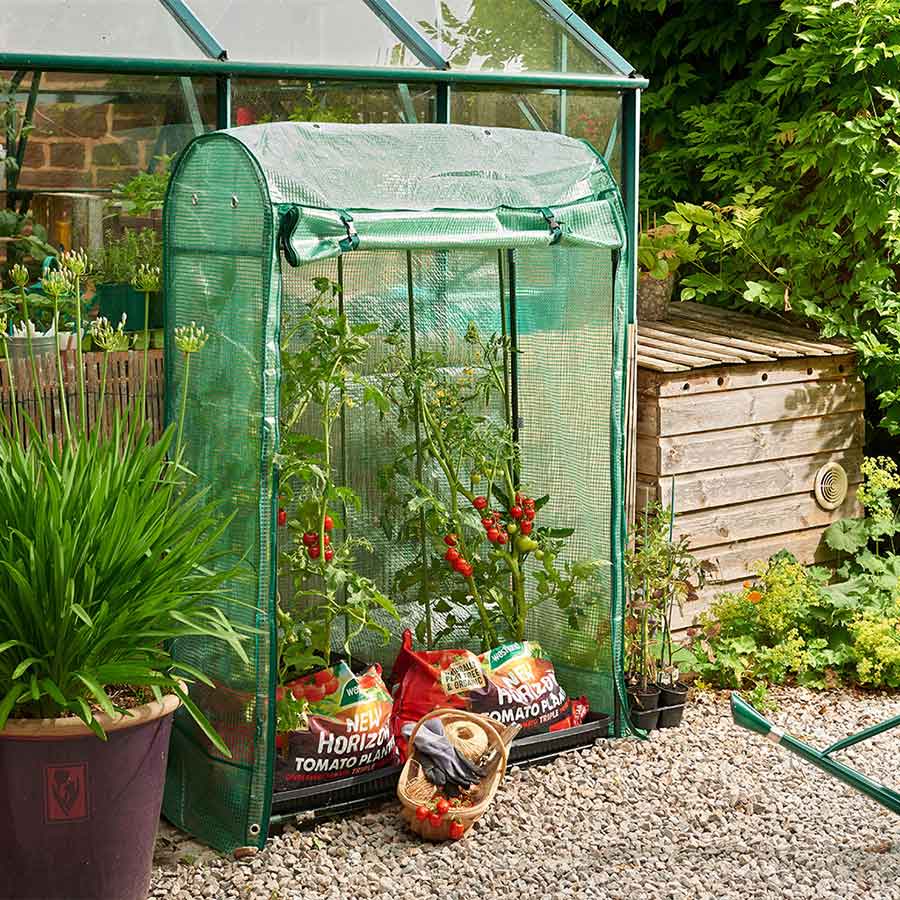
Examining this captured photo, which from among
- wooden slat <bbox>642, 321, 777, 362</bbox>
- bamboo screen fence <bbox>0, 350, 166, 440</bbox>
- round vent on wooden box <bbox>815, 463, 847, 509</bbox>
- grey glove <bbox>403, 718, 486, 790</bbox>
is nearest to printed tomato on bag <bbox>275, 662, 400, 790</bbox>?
grey glove <bbox>403, 718, 486, 790</bbox>

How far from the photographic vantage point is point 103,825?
324cm

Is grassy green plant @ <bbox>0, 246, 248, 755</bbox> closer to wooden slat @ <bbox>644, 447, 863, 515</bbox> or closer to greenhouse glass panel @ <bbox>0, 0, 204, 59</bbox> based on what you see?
greenhouse glass panel @ <bbox>0, 0, 204, 59</bbox>

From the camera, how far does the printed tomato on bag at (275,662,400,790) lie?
3893 mm

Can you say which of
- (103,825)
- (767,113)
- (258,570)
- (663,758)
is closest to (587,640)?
(663,758)

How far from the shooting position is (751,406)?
5.52m

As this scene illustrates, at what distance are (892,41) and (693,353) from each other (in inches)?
65.3

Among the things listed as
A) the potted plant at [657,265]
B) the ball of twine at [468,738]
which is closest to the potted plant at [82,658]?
the ball of twine at [468,738]

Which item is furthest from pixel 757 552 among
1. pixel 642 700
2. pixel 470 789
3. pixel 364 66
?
pixel 364 66

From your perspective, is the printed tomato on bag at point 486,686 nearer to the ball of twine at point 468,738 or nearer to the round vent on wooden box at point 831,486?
the ball of twine at point 468,738

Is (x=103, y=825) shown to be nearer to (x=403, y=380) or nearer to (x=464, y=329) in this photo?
(x=403, y=380)

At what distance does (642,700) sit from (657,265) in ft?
6.68

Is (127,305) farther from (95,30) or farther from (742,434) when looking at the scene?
(742,434)

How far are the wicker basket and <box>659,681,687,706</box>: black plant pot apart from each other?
0.86 metres

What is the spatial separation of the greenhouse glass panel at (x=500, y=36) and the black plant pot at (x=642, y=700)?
220 cm
